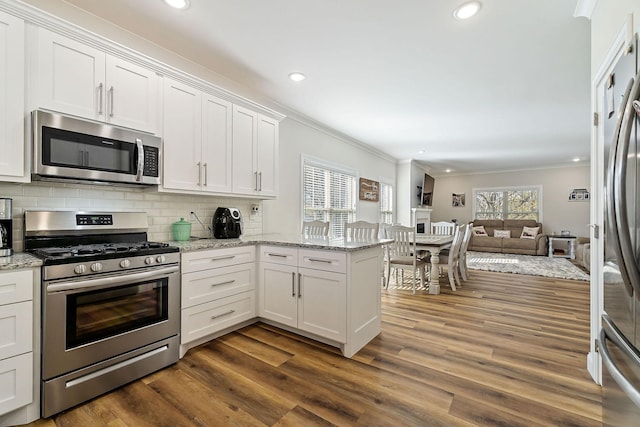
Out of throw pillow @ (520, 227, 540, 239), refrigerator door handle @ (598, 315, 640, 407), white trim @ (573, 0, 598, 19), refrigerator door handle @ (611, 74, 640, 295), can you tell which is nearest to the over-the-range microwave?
refrigerator door handle @ (611, 74, 640, 295)

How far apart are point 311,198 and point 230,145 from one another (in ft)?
6.14

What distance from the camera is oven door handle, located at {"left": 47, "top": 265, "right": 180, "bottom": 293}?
5.41 ft

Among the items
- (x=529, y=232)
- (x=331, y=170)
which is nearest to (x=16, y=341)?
(x=331, y=170)

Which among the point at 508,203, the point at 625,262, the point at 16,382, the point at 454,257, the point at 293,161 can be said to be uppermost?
the point at 293,161

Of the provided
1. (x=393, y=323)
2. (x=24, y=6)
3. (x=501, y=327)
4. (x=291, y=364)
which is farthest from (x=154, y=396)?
(x=501, y=327)

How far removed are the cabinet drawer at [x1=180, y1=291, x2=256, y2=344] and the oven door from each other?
11cm

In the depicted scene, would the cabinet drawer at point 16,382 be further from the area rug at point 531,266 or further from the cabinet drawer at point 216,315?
the area rug at point 531,266

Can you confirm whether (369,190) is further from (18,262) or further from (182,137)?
(18,262)

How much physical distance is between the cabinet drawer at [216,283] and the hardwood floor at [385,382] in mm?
416

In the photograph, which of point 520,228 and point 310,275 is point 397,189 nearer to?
point 520,228

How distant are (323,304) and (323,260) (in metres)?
0.36

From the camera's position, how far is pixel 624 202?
971 mm

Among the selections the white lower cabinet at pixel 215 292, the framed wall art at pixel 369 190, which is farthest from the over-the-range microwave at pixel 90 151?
the framed wall art at pixel 369 190

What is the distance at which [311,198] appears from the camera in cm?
462
